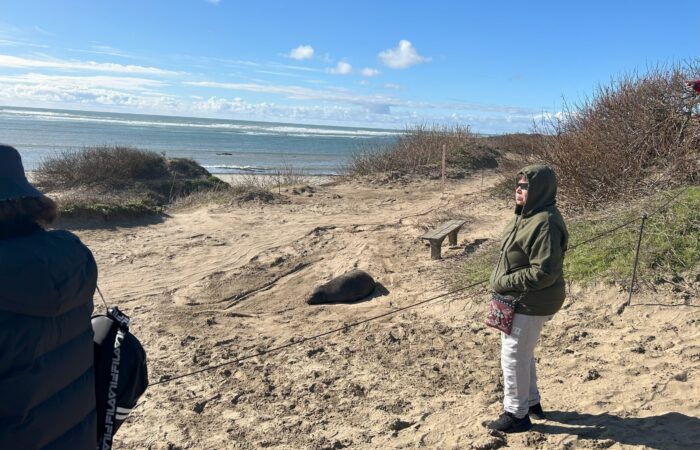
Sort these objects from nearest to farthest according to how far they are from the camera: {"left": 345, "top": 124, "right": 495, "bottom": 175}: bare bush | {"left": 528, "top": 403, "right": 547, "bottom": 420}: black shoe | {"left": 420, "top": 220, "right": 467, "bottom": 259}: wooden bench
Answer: {"left": 528, "top": 403, "right": 547, "bottom": 420}: black shoe, {"left": 420, "top": 220, "right": 467, "bottom": 259}: wooden bench, {"left": 345, "top": 124, "right": 495, "bottom": 175}: bare bush

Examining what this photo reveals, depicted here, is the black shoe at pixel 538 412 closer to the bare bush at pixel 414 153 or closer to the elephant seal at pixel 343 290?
the elephant seal at pixel 343 290

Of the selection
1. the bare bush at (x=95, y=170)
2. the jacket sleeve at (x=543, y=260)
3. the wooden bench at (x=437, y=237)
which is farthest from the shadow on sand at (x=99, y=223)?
the jacket sleeve at (x=543, y=260)

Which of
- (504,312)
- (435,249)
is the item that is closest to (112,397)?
(504,312)

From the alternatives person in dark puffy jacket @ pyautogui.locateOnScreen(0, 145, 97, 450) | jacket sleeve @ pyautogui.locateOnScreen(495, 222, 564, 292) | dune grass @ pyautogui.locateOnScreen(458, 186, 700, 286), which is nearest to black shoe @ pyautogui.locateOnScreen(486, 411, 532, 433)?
jacket sleeve @ pyautogui.locateOnScreen(495, 222, 564, 292)

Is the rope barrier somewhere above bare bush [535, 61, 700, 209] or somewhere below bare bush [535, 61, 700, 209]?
below

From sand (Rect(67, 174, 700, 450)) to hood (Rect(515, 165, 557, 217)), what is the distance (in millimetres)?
1490

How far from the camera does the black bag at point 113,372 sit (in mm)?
2232

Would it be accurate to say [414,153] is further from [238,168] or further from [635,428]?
[635,428]

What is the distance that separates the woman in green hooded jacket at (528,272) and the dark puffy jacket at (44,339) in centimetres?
243

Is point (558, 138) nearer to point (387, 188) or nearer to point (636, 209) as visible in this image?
point (636, 209)

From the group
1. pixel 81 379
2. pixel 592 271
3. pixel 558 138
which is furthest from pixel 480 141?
pixel 81 379

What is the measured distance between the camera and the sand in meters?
3.87

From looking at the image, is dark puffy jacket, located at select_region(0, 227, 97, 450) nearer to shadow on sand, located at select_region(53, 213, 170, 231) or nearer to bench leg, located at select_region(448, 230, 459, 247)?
bench leg, located at select_region(448, 230, 459, 247)

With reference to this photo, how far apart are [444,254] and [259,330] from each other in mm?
3627
